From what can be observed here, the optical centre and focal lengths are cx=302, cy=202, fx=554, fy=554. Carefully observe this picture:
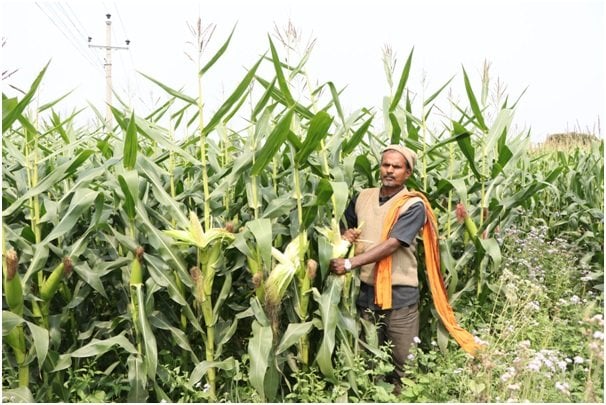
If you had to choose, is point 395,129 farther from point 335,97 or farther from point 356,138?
point 335,97

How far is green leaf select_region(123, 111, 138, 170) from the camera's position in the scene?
2820 mm

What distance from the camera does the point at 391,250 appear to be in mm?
3270

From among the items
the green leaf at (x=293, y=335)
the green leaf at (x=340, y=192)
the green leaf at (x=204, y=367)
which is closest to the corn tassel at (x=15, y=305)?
the green leaf at (x=204, y=367)

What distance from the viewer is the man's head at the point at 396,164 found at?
334cm

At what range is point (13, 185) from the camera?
3639 mm

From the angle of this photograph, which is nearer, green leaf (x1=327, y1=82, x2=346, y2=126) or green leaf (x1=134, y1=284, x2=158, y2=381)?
green leaf (x1=134, y1=284, x2=158, y2=381)

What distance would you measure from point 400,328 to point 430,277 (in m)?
0.37

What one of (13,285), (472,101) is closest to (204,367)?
(13,285)

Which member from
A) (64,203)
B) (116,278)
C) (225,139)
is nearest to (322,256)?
(225,139)

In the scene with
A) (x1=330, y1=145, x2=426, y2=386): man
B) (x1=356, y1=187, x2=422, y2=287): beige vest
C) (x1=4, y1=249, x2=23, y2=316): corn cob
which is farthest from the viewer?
(x1=356, y1=187, x2=422, y2=287): beige vest

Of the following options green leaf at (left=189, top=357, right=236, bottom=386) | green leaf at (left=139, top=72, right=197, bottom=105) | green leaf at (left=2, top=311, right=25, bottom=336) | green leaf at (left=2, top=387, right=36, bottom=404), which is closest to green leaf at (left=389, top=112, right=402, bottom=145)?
green leaf at (left=139, top=72, right=197, bottom=105)

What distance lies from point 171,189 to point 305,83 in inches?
41.4

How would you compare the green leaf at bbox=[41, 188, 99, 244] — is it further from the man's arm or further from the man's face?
the man's face

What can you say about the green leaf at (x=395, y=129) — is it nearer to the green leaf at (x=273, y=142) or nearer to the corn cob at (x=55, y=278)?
the green leaf at (x=273, y=142)
